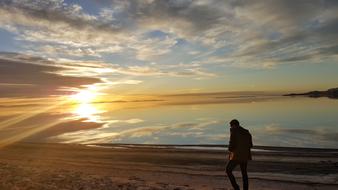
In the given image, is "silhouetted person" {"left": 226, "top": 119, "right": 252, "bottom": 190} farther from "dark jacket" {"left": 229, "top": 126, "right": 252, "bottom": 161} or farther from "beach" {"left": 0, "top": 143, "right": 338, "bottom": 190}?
"beach" {"left": 0, "top": 143, "right": 338, "bottom": 190}

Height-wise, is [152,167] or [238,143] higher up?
[238,143]

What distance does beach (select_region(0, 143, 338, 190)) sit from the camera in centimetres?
1371

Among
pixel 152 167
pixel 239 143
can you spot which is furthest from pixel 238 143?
pixel 152 167

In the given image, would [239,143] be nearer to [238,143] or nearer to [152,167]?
[238,143]

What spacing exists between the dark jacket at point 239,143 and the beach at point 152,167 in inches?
119

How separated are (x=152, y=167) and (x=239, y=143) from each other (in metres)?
9.48

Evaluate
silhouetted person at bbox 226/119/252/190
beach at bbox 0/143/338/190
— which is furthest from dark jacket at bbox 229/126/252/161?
beach at bbox 0/143/338/190

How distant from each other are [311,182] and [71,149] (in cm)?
1683

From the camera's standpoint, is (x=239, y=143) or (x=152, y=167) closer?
(x=239, y=143)

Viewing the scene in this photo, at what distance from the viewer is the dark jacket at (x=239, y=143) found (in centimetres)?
1068

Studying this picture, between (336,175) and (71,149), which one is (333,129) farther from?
(71,149)

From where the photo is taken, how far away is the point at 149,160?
21.6 m

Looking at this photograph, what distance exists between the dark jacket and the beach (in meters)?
3.02

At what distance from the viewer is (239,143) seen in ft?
35.2
